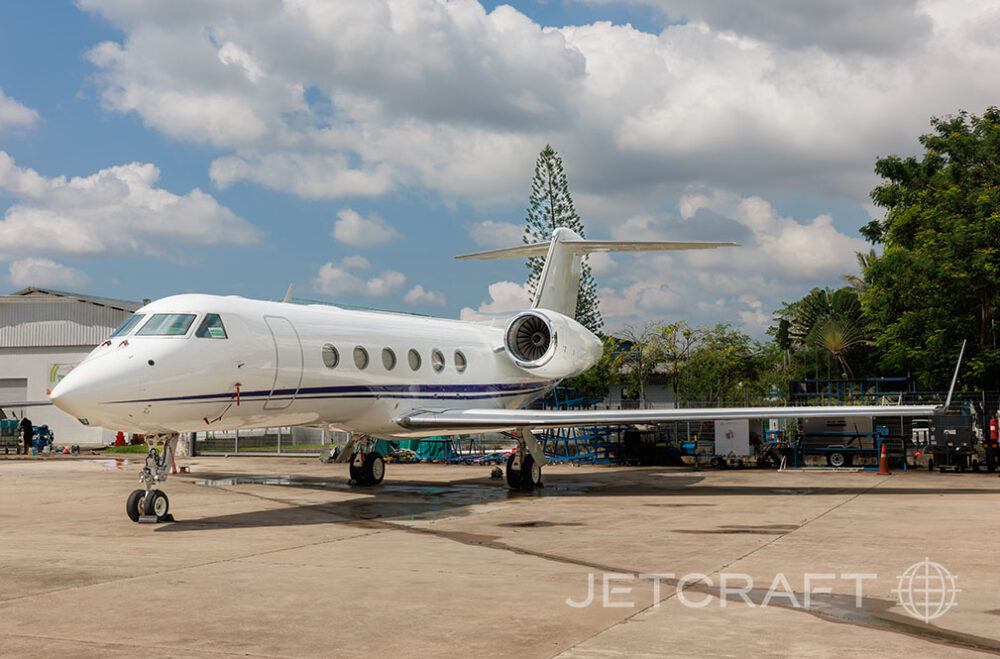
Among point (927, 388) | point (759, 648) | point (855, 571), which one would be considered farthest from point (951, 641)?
point (927, 388)

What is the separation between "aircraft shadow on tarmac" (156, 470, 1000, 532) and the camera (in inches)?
516

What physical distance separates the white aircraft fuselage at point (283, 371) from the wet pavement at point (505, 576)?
4.98 feet

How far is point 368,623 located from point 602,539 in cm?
483

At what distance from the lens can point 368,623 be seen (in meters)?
6.34

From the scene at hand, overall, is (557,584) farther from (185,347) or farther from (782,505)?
(782,505)

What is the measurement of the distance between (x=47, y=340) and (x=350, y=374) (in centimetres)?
3291

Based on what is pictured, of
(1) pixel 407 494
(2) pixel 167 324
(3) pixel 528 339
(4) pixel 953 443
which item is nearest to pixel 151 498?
(2) pixel 167 324

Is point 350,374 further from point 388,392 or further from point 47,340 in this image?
point 47,340

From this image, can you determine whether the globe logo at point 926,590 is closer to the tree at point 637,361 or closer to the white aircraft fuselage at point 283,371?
the white aircraft fuselage at point 283,371

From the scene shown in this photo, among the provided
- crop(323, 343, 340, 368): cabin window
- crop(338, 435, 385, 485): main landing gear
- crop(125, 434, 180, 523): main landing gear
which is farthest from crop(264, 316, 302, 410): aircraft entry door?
crop(338, 435, 385, 485): main landing gear

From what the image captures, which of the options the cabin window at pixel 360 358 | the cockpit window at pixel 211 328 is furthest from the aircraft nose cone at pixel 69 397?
the cabin window at pixel 360 358

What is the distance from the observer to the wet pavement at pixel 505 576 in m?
5.82

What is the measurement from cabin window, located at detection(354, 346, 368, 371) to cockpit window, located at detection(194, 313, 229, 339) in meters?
3.19

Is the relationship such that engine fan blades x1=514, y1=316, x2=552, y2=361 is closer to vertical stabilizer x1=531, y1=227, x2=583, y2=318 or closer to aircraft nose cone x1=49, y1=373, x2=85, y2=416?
vertical stabilizer x1=531, y1=227, x2=583, y2=318
